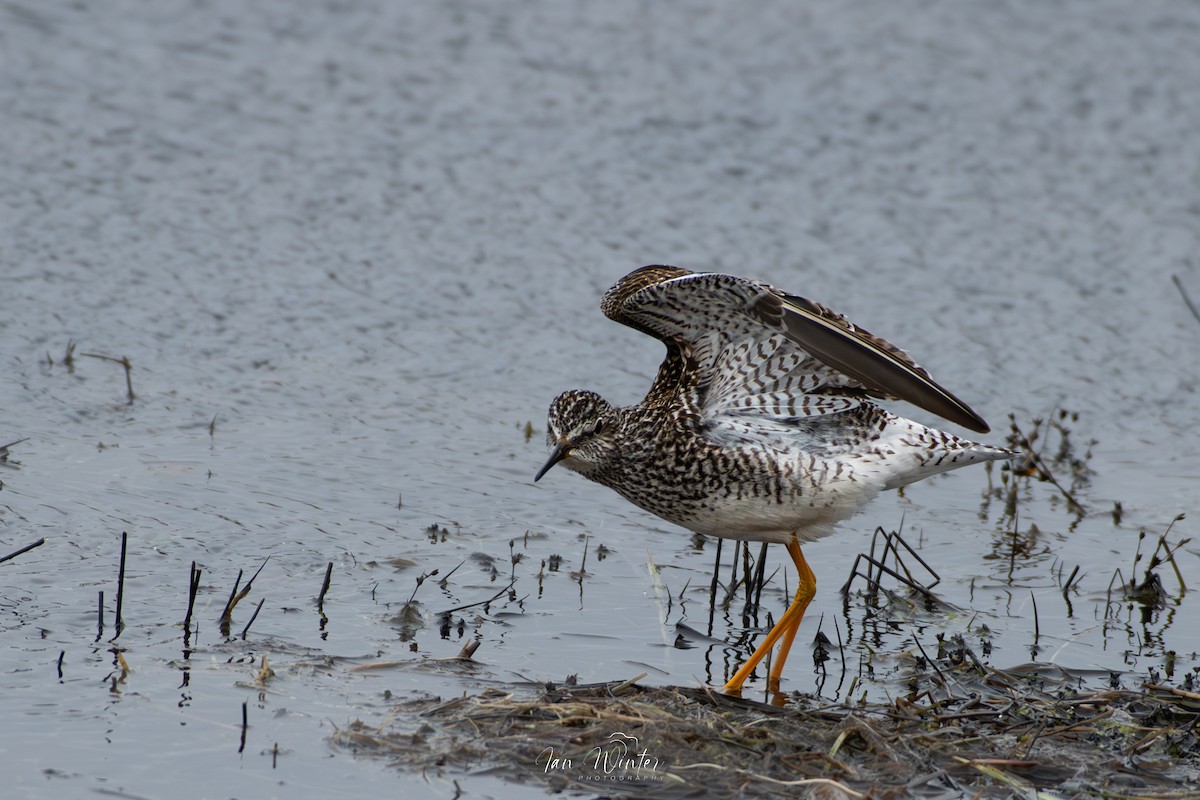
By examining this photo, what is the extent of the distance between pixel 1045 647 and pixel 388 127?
7010 millimetres

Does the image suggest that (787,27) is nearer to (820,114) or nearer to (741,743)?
(820,114)

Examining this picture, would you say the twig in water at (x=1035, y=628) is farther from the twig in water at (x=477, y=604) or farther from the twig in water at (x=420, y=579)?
the twig in water at (x=420, y=579)

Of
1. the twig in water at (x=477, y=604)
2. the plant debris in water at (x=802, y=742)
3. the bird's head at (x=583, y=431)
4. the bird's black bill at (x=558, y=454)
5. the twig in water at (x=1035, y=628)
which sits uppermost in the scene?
the bird's head at (x=583, y=431)

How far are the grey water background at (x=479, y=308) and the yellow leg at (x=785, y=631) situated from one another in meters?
0.14

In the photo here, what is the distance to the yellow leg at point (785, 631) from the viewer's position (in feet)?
20.4

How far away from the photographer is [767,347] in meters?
6.53

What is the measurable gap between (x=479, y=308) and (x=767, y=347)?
3646 mm

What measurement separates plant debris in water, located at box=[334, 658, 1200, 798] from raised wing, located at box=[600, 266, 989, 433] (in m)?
1.17

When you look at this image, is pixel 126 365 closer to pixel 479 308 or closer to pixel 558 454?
pixel 479 308

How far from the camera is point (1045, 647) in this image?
665cm

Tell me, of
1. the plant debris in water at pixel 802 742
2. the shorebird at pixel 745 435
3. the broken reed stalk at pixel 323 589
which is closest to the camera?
the plant debris in water at pixel 802 742

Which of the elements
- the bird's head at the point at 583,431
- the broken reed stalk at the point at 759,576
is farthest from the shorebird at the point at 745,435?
the broken reed stalk at the point at 759,576

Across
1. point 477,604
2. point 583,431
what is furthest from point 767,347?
point 477,604

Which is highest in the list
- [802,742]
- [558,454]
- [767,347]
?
[767,347]
